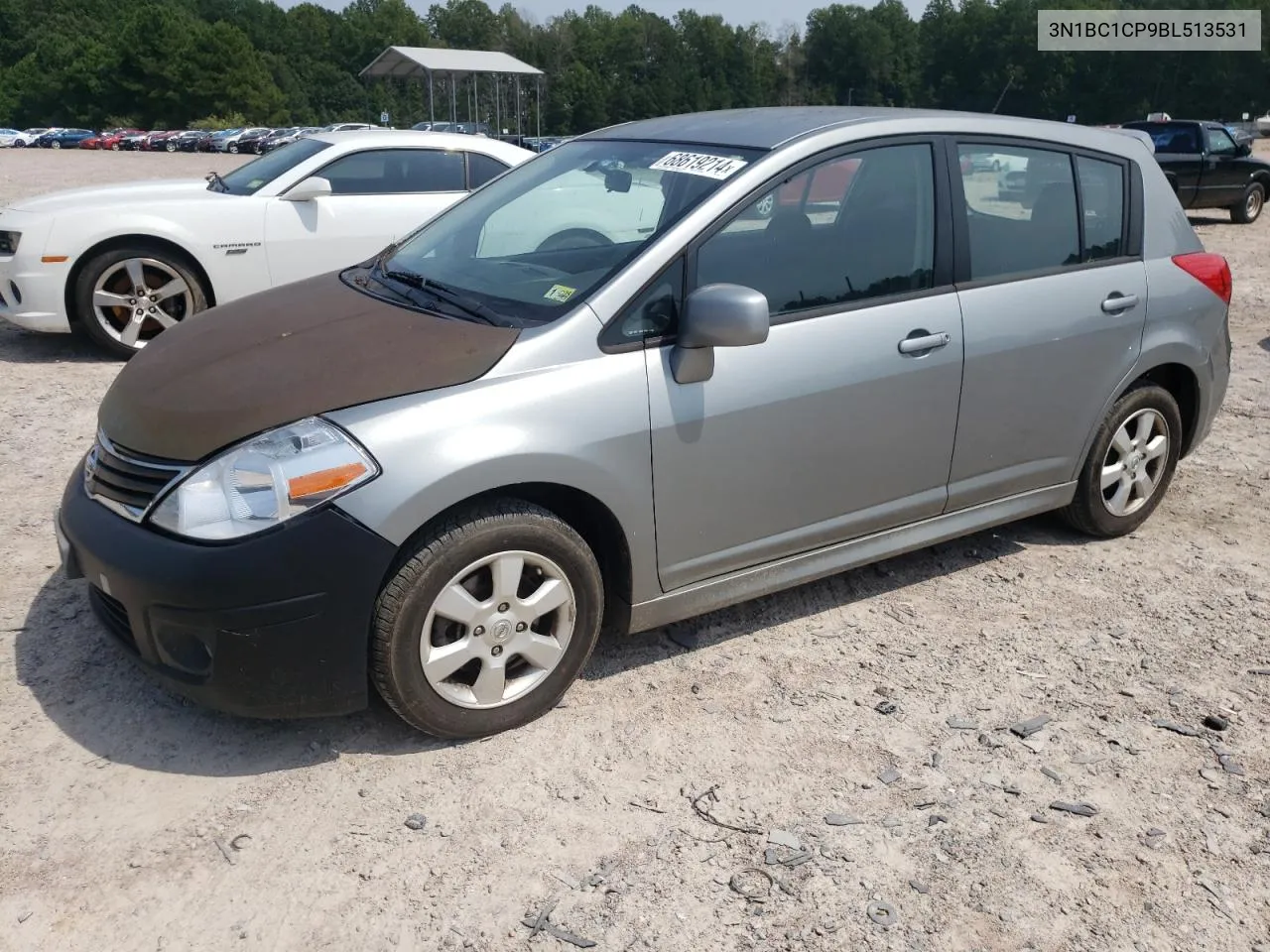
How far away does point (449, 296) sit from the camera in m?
3.61

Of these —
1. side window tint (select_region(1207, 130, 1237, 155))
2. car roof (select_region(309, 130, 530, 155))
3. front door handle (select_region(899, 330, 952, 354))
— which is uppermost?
side window tint (select_region(1207, 130, 1237, 155))

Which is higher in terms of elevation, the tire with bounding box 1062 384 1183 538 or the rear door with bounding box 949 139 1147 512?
the rear door with bounding box 949 139 1147 512

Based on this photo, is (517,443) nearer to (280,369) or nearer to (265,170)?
(280,369)

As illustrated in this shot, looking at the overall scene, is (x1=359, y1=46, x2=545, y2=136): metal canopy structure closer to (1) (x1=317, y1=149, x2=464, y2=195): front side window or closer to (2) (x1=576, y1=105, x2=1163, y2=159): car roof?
(1) (x1=317, y1=149, x2=464, y2=195): front side window

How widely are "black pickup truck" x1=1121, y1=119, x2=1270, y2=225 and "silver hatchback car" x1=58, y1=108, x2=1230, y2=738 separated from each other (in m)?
14.8

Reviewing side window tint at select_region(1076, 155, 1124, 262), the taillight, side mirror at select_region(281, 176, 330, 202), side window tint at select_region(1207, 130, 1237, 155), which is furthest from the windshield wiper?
side window tint at select_region(1207, 130, 1237, 155)

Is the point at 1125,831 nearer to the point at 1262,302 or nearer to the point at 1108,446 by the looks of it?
the point at 1108,446

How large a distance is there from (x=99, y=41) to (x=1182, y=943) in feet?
399

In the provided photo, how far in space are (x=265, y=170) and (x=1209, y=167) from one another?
50.5 feet

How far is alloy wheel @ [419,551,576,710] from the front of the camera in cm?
308

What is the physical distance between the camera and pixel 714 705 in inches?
138

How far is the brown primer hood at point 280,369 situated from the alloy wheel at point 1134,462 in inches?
111

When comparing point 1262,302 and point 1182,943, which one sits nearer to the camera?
point 1182,943

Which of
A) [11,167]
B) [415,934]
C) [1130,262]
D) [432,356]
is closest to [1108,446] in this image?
[1130,262]
